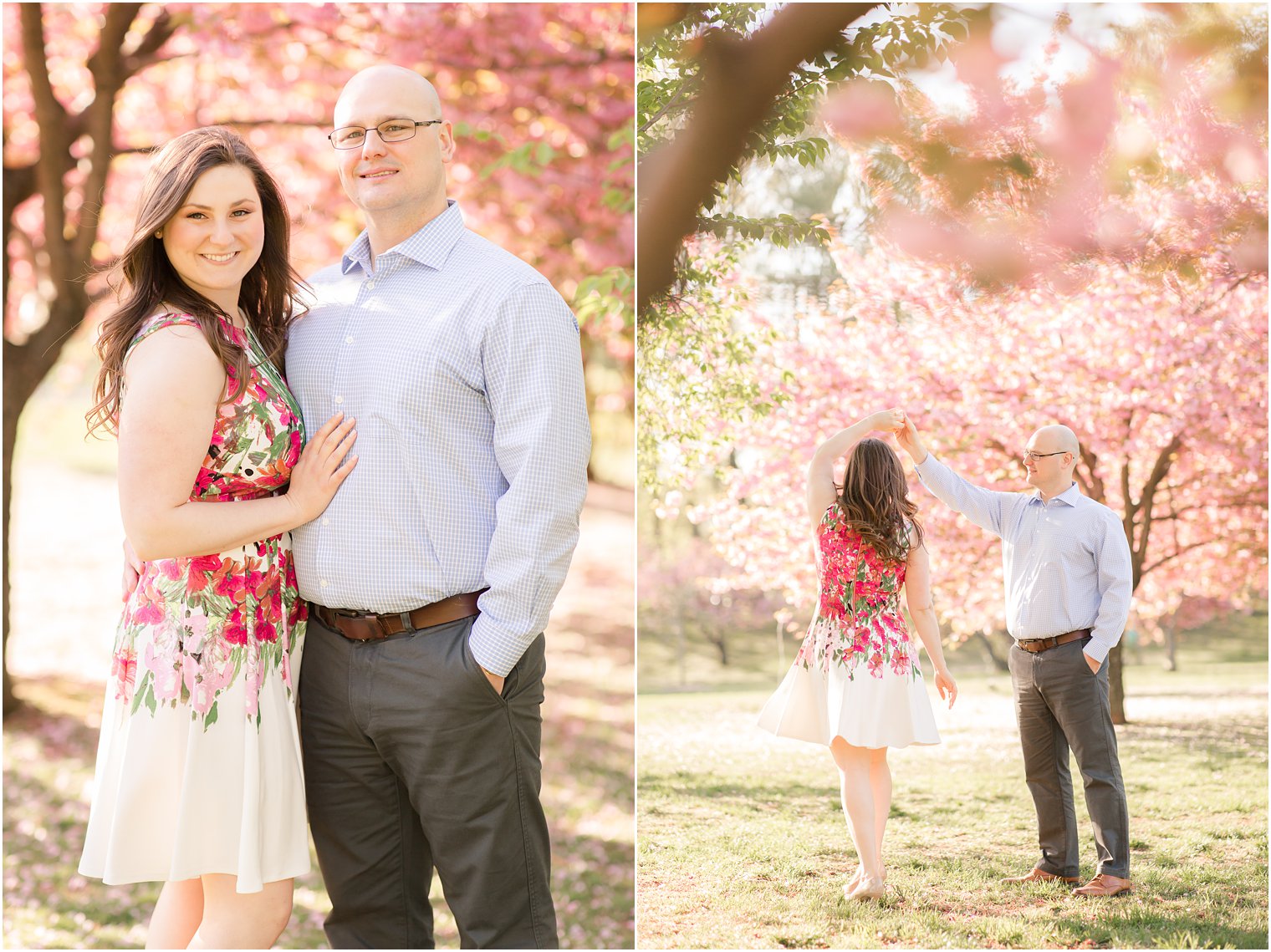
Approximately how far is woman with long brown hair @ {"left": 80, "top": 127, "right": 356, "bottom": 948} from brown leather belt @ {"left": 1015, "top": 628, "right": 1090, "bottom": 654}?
1652 millimetres

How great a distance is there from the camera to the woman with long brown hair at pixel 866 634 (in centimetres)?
259

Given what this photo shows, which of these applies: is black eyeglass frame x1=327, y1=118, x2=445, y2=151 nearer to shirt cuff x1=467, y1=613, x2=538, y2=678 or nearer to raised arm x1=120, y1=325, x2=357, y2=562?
raised arm x1=120, y1=325, x2=357, y2=562

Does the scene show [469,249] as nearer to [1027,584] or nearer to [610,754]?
[1027,584]

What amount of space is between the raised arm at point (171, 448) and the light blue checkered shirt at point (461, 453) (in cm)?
20

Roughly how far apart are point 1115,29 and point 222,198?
216 cm

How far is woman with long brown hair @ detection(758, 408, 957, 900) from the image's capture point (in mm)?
2594

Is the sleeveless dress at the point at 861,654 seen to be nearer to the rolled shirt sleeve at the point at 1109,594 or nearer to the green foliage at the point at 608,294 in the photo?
the rolled shirt sleeve at the point at 1109,594

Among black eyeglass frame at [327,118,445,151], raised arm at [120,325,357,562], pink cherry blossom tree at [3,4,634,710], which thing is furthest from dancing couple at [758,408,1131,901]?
pink cherry blossom tree at [3,4,634,710]

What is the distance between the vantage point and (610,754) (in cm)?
574

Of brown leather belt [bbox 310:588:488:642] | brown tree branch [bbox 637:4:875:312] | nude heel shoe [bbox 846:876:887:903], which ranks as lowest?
nude heel shoe [bbox 846:876:887:903]

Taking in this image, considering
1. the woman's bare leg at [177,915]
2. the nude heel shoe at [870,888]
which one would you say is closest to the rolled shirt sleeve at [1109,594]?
the nude heel shoe at [870,888]

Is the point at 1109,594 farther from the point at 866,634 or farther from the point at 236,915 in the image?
the point at 236,915

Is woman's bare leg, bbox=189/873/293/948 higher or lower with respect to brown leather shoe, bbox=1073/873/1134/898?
higher

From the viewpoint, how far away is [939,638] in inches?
103
